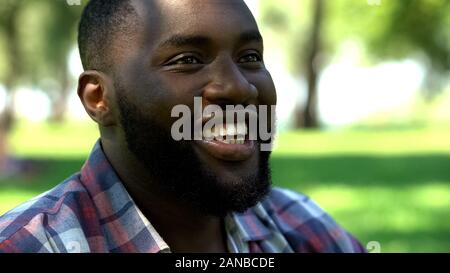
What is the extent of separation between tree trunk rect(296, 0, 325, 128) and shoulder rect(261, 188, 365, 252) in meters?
14.4

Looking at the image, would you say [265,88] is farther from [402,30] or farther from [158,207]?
[402,30]

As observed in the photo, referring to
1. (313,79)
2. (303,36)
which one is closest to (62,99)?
(303,36)

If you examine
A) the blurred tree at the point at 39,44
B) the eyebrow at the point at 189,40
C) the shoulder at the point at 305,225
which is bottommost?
the shoulder at the point at 305,225

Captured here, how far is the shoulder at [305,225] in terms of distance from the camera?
2.82 m

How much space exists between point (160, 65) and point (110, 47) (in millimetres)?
262

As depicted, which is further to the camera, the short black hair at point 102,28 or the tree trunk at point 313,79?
the tree trunk at point 313,79

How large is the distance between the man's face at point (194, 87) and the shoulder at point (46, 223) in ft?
1.05

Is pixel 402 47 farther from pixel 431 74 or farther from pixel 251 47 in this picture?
pixel 251 47

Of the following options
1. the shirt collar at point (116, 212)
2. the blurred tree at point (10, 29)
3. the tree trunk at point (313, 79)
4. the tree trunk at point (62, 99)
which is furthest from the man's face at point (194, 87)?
the tree trunk at point (62, 99)

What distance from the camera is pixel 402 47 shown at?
78.7ft

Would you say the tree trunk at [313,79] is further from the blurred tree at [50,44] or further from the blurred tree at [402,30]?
the blurred tree at [50,44]

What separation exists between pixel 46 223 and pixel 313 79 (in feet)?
54.6

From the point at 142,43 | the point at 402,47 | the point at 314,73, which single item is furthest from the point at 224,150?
the point at 402,47

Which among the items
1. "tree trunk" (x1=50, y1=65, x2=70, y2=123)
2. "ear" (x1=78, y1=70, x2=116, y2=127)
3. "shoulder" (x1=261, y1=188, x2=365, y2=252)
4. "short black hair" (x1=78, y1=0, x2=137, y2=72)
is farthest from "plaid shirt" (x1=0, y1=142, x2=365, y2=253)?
"tree trunk" (x1=50, y1=65, x2=70, y2=123)
